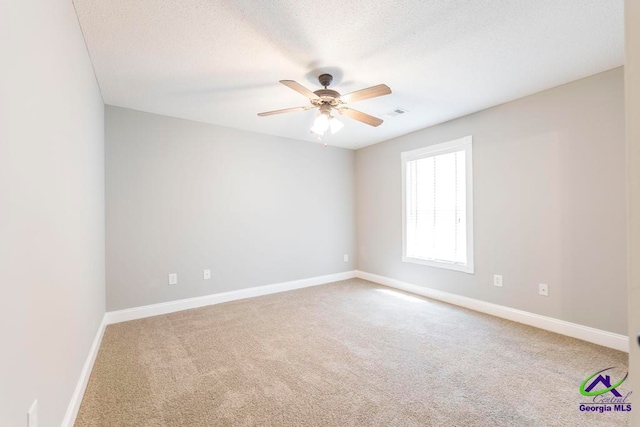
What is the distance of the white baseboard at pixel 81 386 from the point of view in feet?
5.10

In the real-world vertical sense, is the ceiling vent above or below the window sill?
above

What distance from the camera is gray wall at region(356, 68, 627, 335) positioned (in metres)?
2.50

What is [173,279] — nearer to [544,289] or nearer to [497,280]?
[497,280]

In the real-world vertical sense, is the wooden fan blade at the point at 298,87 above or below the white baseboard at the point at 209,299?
above

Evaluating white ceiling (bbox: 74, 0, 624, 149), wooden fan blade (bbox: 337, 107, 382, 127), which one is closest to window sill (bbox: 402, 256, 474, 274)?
white ceiling (bbox: 74, 0, 624, 149)

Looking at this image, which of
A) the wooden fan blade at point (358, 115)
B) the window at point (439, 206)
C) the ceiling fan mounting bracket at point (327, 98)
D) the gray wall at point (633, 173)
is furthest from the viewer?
the window at point (439, 206)

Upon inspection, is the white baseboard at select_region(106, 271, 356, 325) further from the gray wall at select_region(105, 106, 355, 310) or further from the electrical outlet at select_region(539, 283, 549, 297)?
the electrical outlet at select_region(539, 283, 549, 297)

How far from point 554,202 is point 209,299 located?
13.6ft

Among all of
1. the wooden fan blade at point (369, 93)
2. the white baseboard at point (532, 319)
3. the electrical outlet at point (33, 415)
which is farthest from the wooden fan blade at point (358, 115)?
the electrical outlet at point (33, 415)

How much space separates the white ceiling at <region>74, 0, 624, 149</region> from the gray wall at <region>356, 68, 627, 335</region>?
0.30 meters

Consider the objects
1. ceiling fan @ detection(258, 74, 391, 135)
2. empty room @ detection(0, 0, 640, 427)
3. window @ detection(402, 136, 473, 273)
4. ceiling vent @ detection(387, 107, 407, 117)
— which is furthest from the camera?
window @ detection(402, 136, 473, 273)

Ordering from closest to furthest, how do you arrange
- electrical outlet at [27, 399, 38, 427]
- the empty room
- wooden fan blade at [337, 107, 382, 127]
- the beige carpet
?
electrical outlet at [27, 399, 38, 427]
the empty room
the beige carpet
wooden fan blade at [337, 107, 382, 127]

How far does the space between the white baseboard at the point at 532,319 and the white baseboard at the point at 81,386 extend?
381 centimetres

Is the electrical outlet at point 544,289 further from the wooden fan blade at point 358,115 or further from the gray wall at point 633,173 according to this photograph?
the gray wall at point 633,173
